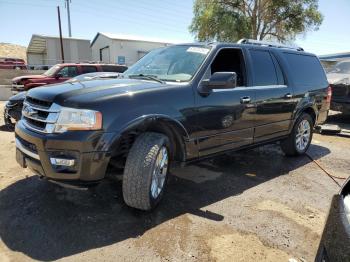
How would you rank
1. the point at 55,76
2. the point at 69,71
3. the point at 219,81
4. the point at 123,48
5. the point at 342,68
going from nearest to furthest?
the point at 219,81
the point at 342,68
the point at 55,76
the point at 69,71
the point at 123,48

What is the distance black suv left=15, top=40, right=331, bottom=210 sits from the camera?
3.06 m

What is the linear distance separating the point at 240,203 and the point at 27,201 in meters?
2.40

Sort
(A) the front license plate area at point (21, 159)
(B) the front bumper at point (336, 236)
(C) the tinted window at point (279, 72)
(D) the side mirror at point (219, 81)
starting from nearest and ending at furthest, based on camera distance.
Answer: (B) the front bumper at point (336, 236) → (A) the front license plate area at point (21, 159) → (D) the side mirror at point (219, 81) → (C) the tinted window at point (279, 72)

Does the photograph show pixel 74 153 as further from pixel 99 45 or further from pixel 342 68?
pixel 99 45

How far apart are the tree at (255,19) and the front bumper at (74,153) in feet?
87.0

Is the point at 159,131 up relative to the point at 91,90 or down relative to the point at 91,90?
down

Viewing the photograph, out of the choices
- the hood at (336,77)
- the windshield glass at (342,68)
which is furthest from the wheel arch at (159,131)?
the windshield glass at (342,68)

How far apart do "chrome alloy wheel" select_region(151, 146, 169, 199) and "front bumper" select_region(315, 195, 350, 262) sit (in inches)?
72.1

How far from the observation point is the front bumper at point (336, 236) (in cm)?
167

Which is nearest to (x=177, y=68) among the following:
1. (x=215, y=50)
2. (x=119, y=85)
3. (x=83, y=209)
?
(x=215, y=50)

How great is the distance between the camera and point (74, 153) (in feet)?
9.89

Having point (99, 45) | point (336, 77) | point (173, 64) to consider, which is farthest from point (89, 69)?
point (99, 45)

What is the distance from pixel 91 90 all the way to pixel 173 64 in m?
1.35

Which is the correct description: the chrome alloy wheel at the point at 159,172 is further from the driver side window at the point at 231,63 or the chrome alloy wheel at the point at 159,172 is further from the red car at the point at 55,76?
the red car at the point at 55,76
